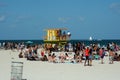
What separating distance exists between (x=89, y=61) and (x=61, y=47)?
17.7 m

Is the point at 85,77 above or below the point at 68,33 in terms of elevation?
below

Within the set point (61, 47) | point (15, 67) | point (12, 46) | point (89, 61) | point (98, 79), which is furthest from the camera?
point (12, 46)

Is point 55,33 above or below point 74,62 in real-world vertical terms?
above

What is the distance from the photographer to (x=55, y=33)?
45656 mm

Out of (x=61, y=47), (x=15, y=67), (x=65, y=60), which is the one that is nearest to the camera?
(x=15, y=67)

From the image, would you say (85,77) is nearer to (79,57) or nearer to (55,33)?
(79,57)

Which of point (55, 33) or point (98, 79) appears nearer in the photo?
point (98, 79)

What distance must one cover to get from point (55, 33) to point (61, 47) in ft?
6.65

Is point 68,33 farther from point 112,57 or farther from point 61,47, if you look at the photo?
point 112,57

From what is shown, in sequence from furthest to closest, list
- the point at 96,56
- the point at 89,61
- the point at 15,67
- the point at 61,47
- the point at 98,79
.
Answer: the point at 61,47, the point at 96,56, the point at 89,61, the point at 98,79, the point at 15,67

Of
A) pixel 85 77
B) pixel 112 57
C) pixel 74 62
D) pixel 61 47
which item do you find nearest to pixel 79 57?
pixel 74 62

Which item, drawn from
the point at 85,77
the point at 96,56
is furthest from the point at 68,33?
the point at 85,77

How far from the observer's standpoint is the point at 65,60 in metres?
29.2

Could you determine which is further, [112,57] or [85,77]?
[112,57]
